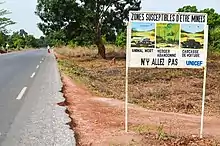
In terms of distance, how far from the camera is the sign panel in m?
7.10

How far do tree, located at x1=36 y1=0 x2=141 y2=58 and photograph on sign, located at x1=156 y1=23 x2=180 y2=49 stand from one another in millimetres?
30793

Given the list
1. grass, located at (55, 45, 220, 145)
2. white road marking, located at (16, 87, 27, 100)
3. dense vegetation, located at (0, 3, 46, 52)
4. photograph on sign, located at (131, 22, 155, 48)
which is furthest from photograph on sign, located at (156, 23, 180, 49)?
dense vegetation, located at (0, 3, 46, 52)

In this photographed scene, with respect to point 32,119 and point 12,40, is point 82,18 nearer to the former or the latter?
point 32,119

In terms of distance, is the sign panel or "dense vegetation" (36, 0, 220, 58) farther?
"dense vegetation" (36, 0, 220, 58)

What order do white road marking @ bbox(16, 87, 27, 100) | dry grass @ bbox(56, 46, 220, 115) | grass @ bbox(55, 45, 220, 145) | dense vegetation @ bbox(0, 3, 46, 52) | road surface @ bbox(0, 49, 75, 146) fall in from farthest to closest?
dense vegetation @ bbox(0, 3, 46, 52) → dry grass @ bbox(56, 46, 220, 115) → white road marking @ bbox(16, 87, 27, 100) → grass @ bbox(55, 45, 220, 145) → road surface @ bbox(0, 49, 75, 146)

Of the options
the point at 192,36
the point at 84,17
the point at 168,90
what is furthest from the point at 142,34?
the point at 84,17

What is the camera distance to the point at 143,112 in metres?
10.7

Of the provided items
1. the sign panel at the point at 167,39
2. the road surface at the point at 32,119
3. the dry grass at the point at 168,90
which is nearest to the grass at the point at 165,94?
the dry grass at the point at 168,90

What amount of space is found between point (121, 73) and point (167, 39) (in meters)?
17.4

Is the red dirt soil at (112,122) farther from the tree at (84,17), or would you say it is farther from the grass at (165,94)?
the tree at (84,17)

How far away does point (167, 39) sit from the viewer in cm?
726

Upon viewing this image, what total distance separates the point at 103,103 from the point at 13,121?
3.90 m

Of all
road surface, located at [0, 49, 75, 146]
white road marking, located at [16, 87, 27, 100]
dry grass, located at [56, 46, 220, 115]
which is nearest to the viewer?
road surface, located at [0, 49, 75, 146]

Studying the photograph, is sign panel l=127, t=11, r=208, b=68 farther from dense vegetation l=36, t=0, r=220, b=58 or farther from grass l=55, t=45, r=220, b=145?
dense vegetation l=36, t=0, r=220, b=58
